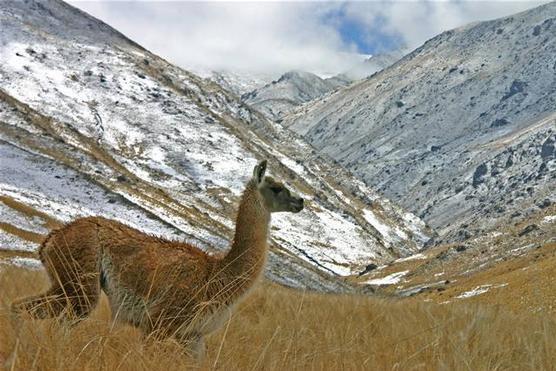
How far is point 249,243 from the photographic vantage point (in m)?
7.06

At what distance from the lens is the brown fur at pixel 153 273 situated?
20.2 feet

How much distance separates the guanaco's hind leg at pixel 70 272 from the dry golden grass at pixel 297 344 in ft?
0.89

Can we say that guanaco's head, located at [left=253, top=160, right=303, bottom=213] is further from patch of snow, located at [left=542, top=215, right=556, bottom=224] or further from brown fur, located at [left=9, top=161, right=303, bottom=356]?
patch of snow, located at [left=542, top=215, right=556, bottom=224]

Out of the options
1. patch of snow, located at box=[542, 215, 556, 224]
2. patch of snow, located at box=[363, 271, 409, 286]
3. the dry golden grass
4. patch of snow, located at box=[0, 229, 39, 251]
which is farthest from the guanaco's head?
patch of snow, located at box=[542, 215, 556, 224]

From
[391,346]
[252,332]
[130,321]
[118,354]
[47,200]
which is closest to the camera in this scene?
[118,354]

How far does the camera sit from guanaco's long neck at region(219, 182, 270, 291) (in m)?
6.80

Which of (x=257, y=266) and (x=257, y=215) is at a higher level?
(x=257, y=215)

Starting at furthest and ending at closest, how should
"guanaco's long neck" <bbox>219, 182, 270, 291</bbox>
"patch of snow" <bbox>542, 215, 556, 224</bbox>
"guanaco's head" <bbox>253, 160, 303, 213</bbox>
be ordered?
"patch of snow" <bbox>542, 215, 556, 224</bbox>
"guanaco's head" <bbox>253, 160, 303, 213</bbox>
"guanaco's long neck" <bbox>219, 182, 270, 291</bbox>

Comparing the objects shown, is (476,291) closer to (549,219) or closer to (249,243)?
(249,243)

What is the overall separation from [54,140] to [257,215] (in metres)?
170

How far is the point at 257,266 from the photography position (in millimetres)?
6930

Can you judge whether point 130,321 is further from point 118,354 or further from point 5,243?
point 5,243

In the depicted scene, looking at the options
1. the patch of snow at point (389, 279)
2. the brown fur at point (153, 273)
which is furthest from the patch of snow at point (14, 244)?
the patch of snow at point (389, 279)

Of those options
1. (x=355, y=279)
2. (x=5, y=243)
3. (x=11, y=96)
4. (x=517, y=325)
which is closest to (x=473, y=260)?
(x=355, y=279)
